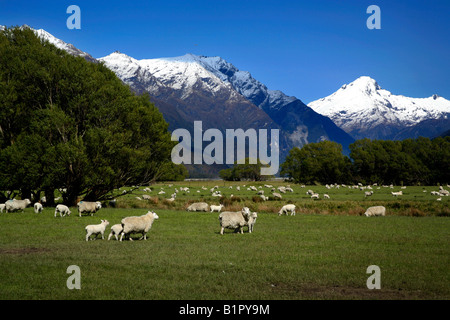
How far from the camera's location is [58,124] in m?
38.8

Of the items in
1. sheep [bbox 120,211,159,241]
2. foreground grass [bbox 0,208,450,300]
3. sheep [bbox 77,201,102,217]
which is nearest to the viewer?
foreground grass [bbox 0,208,450,300]

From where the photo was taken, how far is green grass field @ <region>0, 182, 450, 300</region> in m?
11.6

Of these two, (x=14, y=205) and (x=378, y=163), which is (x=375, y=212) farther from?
(x=378, y=163)

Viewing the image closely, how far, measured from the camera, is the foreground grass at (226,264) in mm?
11648

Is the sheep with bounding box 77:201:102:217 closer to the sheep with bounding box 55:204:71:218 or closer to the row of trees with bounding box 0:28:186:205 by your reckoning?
the sheep with bounding box 55:204:71:218

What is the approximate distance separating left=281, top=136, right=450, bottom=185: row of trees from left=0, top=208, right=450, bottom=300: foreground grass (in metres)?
121

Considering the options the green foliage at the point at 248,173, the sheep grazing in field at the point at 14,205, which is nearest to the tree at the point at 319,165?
the green foliage at the point at 248,173

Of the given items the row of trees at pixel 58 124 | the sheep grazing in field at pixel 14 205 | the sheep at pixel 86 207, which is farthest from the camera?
the row of trees at pixel 58 124

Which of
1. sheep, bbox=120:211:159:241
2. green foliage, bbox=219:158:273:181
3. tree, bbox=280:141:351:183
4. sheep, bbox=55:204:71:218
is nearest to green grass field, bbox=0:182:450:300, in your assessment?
sheep, bbox=120:211:159:241

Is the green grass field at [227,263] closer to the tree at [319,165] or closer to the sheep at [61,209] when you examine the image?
the sheep at [61,209]

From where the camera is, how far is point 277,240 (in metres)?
21.5

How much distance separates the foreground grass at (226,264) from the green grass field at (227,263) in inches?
1.3

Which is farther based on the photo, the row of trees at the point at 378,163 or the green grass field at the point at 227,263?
the row of trees at the point at 378,163

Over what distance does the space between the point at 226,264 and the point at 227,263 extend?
0.16 meters
